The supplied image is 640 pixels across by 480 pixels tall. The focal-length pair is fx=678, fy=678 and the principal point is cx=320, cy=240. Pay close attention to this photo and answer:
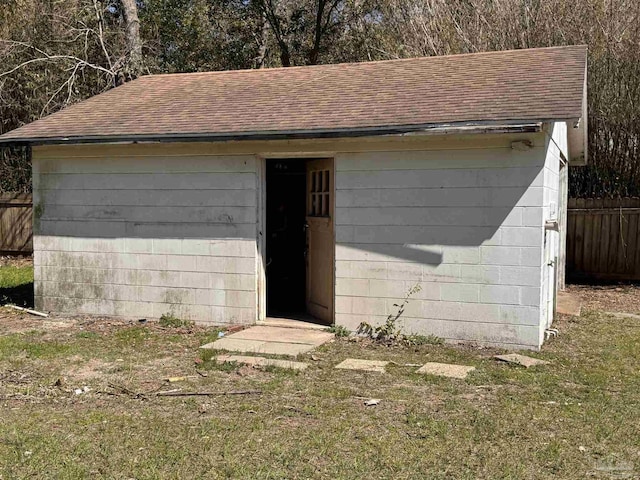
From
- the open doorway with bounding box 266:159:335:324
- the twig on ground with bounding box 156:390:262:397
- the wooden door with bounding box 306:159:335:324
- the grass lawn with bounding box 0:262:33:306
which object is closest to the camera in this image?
the twig on ground with bounding box 156:390:262:397

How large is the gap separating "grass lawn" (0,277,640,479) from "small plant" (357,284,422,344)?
12.5 inches

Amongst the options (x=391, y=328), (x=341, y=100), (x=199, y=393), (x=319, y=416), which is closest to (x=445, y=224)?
(x=391, y=328)

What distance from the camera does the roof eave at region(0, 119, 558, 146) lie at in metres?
7.32

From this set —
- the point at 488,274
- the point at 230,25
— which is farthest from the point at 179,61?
the point at 488,274

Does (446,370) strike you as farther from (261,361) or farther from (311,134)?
(311,134)

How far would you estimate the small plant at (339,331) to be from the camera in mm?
8527

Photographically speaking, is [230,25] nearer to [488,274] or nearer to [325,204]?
[325,204]

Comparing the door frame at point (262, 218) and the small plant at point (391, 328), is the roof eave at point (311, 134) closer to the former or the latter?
the door frame at point (262, 218)

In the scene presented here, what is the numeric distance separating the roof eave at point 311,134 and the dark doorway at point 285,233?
2.15 m

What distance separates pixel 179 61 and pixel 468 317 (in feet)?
48.5

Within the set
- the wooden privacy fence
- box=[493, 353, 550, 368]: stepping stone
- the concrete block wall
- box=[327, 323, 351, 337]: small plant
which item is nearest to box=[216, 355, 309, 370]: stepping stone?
box=[327, 323, 351, 337]: small plant

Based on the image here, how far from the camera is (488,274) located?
787 cm

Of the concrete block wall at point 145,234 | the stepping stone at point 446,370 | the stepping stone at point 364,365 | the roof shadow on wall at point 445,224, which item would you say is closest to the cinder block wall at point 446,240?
the roof shadow on wall at point 445,224

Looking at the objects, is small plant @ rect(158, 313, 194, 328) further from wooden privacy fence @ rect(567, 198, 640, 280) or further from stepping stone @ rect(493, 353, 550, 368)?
wooden privacy fence @ rect(567, 198, 640, 280)
